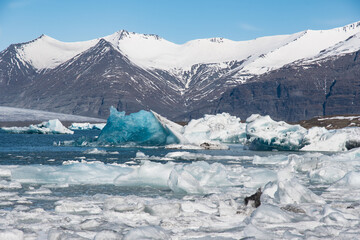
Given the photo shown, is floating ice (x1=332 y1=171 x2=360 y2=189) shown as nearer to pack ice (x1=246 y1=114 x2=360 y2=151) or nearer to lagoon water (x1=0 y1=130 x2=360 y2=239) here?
lagoon water (x1=0 y1=130 x2=360 y2=239)

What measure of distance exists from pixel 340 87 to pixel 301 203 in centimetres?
17917

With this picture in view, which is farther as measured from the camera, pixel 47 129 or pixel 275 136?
pixel 47 129

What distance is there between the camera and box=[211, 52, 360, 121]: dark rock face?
173 m

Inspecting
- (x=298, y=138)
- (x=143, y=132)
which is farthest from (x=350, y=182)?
(x=143, y=132)

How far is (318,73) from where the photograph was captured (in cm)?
18762

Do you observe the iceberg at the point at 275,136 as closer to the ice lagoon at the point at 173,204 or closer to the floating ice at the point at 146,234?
the ice lagoon at the point at 173,204

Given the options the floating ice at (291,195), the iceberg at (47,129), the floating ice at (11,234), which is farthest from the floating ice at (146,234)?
the iceberg at (47,129)

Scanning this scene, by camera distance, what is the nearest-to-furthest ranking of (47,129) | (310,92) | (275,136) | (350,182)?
(350,182) → (275,136) → (47,129) → (310,92)

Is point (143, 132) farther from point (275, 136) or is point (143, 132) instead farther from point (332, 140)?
point (332, 140)

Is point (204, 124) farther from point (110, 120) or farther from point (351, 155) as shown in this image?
point (351, 155)

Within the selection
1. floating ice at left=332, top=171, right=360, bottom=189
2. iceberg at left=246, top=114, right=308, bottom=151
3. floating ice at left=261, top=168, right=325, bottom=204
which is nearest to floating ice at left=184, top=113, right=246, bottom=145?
iceberg at left=246, top=114, right=308, bottom=151

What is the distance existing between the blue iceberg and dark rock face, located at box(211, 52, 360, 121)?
14672 cm

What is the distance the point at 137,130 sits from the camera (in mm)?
31688

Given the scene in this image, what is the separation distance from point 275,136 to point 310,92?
160 metres
